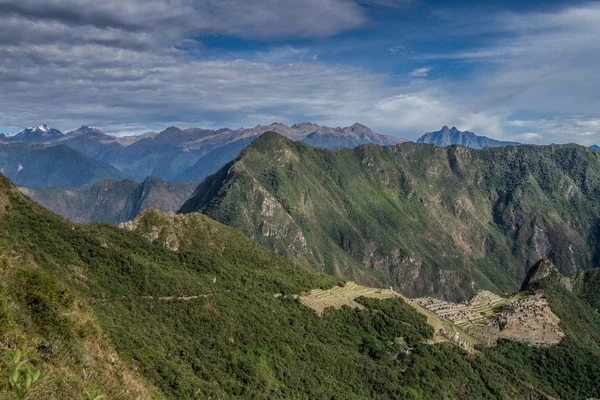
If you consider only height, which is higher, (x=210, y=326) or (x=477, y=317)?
(x=210, y=326)

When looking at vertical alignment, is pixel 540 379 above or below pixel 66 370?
below

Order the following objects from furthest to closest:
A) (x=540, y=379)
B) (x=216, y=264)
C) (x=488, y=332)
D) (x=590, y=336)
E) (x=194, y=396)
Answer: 1. (x=590, y=336)
2. (x=488, y=332)
3. (x=540, y=379)
4. (x=216, y=264)
5. (x=194, y=396)

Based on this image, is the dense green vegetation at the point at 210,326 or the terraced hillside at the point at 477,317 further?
the terraced hillside at the point at 477,317

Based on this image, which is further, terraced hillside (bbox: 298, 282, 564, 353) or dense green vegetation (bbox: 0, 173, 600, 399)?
terraced hillside (bbox: 298, 282, 564, 353)

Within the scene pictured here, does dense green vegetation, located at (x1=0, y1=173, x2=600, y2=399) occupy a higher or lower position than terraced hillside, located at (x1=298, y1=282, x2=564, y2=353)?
higher

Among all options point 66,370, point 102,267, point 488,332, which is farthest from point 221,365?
point 488,332

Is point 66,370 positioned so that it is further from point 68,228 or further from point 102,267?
point 68,228

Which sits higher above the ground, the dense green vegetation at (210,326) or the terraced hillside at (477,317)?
the dense green vegetation at (210,326)

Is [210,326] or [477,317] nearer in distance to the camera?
[210,326]
